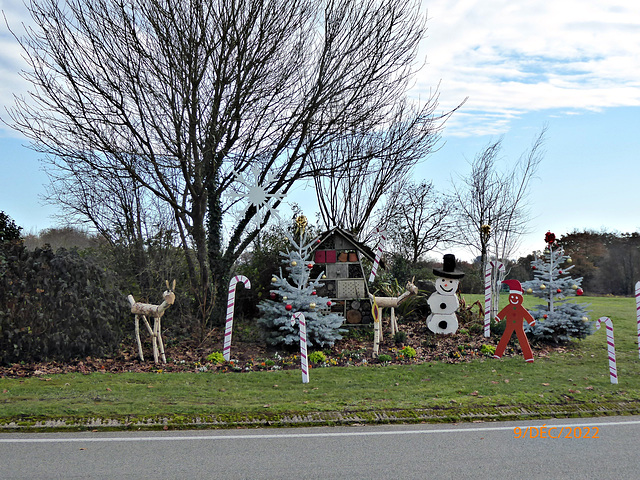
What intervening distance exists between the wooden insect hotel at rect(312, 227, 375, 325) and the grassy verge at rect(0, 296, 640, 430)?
434 cm

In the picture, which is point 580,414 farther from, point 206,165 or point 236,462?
point 206,165

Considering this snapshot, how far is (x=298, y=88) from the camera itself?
648 inches

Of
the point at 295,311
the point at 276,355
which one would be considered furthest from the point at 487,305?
the point at 276,355

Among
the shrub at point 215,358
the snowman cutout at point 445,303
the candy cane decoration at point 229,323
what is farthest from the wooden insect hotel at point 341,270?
the shrub at point 215,358

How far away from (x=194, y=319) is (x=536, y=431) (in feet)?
30.4

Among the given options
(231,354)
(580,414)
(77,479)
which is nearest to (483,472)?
(580,414)

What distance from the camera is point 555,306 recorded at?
46.6 feet

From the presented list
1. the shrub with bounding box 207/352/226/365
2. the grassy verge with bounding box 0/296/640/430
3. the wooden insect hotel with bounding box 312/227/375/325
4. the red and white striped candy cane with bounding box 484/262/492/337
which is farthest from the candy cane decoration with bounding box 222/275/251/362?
the red and white striped candy cane with bounding box 484/262/492/337

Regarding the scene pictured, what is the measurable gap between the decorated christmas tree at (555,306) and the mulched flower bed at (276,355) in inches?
22.8

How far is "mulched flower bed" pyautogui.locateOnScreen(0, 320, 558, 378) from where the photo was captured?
36.7ft

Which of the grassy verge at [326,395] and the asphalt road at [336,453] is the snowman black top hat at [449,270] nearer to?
the grassy verge at [326,395]

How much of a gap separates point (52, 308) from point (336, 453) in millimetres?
8183

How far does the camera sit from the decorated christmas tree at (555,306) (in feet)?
45.5
